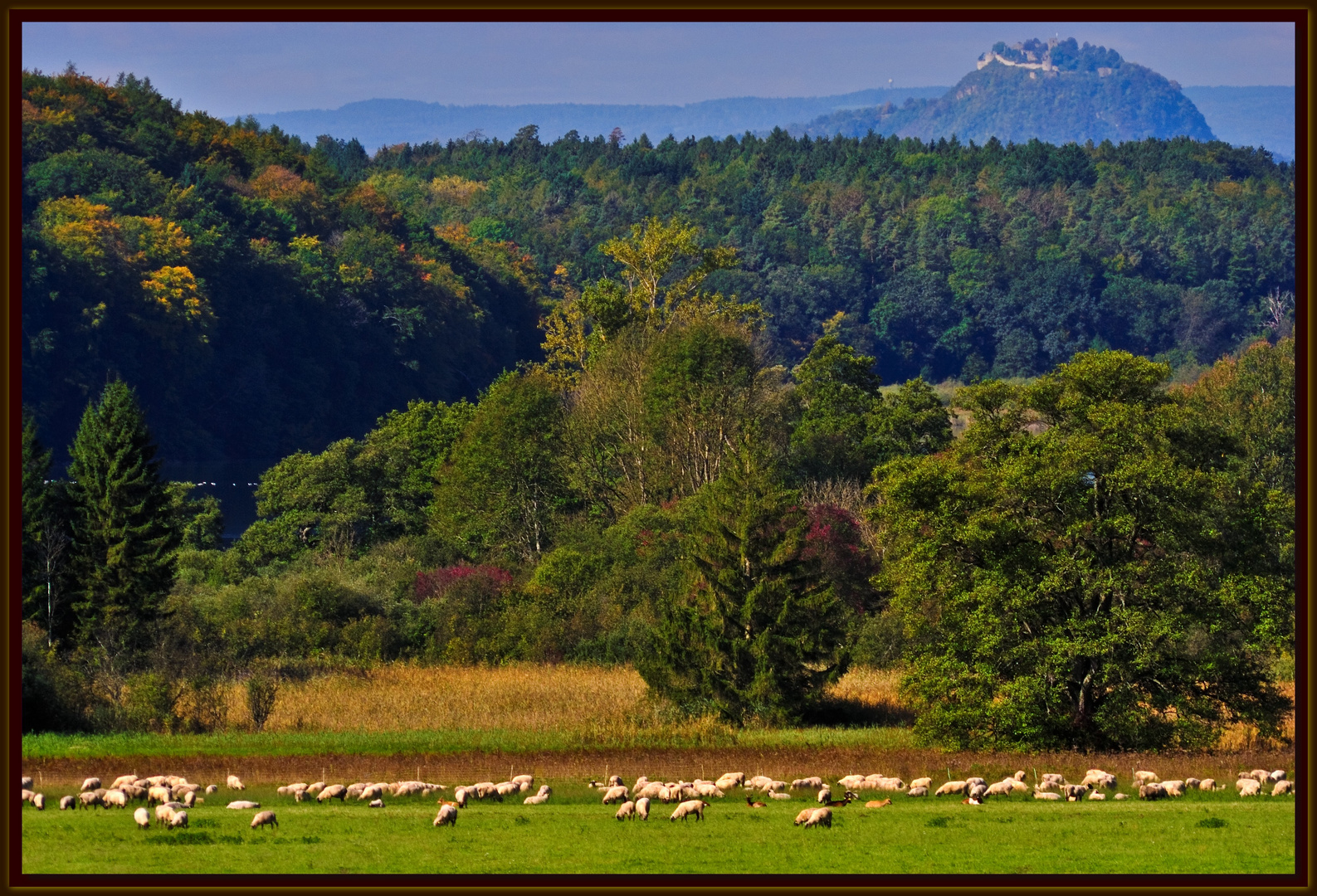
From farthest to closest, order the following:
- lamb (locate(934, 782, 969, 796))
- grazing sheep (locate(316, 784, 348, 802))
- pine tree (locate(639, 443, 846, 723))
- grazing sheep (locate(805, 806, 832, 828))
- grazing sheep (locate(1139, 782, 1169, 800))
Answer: pine tree (locate(639, 443, 846, 723))
lamb (locate(934, 782, 969, 796))
grazing sheep (locate(1139, 782, 1169, 800))
grazing sheep (locate(316, 784, 348, 802))
grazing sheep (locate(805, 806, 832, 828))

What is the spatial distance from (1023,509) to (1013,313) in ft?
462

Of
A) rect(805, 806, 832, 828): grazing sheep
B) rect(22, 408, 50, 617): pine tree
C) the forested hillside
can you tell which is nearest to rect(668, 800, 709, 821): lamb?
rect(805, 806, 832, 828): grazing sheep

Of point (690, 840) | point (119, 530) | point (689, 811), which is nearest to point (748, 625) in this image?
point (689, 811)

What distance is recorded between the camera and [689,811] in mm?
23125

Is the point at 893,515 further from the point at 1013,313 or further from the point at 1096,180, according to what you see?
the point at 1096,180

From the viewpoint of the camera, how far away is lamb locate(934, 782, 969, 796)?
26003mm

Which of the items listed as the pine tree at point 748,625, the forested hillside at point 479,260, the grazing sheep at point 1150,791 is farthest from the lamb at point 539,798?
the forested hillside at point 479,260

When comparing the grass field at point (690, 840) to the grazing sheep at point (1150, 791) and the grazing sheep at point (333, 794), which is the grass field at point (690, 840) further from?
the grazing sheep at point (1150, 791)

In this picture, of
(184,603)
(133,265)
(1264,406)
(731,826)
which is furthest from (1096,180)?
(731,826)

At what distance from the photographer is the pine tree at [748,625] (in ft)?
117

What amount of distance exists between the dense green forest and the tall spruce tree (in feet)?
0.28

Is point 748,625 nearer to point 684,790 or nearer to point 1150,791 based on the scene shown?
point 684,790

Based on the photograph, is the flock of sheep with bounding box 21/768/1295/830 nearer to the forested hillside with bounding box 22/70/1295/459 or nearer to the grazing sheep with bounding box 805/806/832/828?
the grazing sheep with bounding box 805/806/832/828

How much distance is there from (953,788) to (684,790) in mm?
4785
